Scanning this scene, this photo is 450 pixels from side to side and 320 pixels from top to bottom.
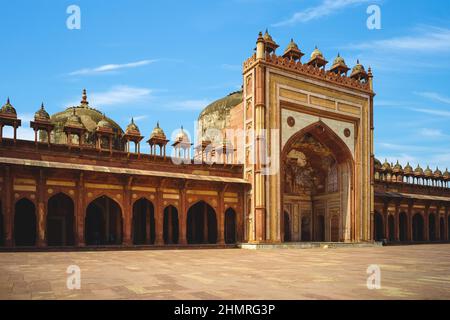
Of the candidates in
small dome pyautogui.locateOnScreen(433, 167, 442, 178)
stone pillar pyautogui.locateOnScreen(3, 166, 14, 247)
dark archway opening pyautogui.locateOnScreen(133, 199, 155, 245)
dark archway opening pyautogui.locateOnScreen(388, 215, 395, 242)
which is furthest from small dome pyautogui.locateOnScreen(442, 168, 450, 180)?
stone pillar pyautogui.locateOnScreen(3, 166, 14, 247)

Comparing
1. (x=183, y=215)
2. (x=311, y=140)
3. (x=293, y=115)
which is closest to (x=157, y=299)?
(x=183, y=215)

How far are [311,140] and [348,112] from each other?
3.31 m

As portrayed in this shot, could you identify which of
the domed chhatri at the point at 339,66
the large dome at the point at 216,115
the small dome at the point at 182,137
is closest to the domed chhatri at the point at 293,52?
the domed chhatri at the point at 339,66

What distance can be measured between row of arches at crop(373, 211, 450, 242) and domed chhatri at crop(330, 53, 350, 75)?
11979 millimetres

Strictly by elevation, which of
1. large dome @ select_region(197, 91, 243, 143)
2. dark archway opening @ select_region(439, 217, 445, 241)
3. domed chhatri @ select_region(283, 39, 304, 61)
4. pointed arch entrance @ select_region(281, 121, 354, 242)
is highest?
domed chhatri @ select_region(283, 39, 304, 61)

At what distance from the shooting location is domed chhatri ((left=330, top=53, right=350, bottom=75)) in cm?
3123

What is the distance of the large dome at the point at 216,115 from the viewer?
39312mm

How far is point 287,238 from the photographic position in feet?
103

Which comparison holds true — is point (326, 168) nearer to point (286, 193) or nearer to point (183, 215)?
point (286, 193)

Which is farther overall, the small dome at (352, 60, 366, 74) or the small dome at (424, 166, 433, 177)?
the small dome at (424, 166, 433, 177)

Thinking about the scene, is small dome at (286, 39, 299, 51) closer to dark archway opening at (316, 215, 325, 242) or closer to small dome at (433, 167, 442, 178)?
dark archway opening at (316, 215, 325, 242)

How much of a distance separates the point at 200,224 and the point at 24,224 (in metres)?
10.4

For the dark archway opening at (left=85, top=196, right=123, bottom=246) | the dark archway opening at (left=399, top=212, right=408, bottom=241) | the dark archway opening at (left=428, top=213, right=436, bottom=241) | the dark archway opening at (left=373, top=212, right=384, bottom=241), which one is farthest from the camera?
the dark archway opening at (left=428, top=213, right=436, bottom=241)

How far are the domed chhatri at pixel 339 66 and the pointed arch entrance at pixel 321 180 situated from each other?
16.4 feet
